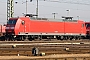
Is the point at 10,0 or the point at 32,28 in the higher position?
the point at 10,0

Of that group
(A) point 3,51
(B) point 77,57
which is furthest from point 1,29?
(B) point 77,57

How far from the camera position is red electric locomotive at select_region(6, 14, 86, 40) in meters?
33.3

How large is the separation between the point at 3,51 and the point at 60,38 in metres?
22.9

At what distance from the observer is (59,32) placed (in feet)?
124

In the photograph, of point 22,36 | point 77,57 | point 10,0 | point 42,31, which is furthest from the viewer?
point 10,0

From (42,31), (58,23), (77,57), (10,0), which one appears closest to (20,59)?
(77,57)

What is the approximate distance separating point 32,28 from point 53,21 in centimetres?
390

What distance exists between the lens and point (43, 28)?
1426 inches

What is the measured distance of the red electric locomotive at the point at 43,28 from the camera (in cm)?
3331

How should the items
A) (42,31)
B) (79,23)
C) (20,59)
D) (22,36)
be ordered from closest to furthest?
(20,59) → (22,36) → (42,31) → (79,23)

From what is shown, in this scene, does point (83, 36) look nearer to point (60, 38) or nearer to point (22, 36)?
point (60, 38)

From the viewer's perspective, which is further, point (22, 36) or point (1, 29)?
point (1, 29)

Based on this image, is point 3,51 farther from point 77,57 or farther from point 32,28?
point 32,28

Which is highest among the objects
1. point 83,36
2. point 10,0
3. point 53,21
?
point 10,0
